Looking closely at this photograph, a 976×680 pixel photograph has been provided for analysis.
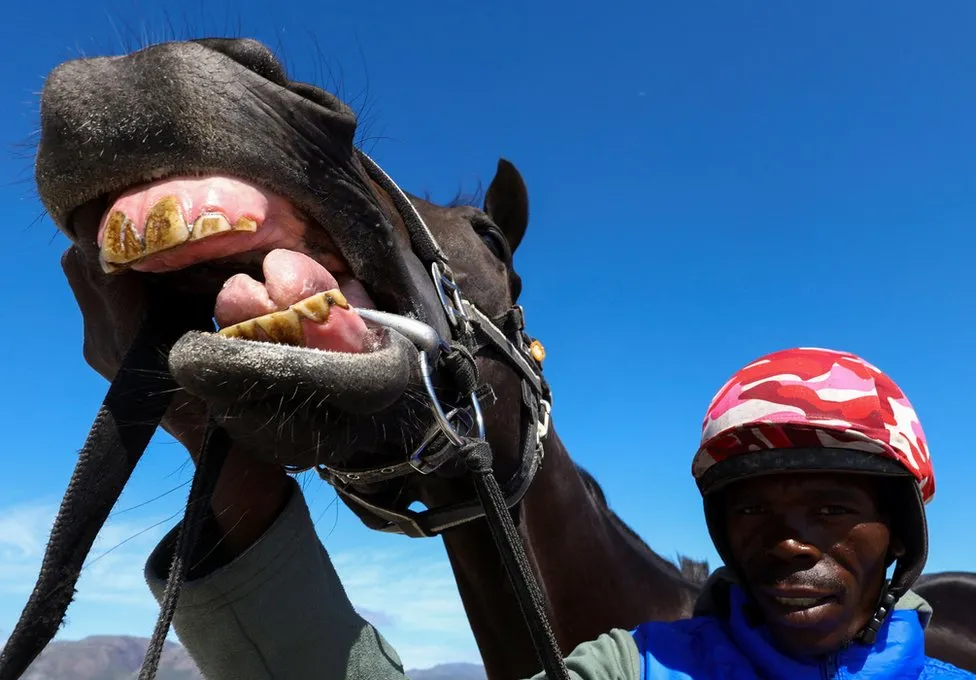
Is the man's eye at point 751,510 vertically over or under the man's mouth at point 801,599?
over

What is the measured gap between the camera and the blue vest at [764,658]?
1814mm

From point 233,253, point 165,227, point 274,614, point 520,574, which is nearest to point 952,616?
point 520,574

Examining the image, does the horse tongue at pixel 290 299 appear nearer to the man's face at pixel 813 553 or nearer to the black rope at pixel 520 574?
the black rope at pixel 520 574

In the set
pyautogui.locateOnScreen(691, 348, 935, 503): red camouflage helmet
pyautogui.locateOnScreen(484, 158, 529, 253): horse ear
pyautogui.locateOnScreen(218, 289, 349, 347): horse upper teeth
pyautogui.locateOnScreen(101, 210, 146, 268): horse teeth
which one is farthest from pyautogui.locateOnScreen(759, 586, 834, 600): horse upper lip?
pyautogui.locateOnScreen(484, 158, 529, 253): horse ear

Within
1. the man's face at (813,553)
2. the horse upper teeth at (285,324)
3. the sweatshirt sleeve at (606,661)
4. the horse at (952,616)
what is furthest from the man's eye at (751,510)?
the horse at (952,616)

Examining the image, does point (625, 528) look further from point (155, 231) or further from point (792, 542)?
point (155, 231)

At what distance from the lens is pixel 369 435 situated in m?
1.64

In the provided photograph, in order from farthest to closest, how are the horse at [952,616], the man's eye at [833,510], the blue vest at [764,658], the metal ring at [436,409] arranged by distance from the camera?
the horse at [952,616] < the man's eye at [833,510] < the blue vest at [764,658] < the metal ring at [436,409]

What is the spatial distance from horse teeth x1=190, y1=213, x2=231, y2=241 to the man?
58 centimetres

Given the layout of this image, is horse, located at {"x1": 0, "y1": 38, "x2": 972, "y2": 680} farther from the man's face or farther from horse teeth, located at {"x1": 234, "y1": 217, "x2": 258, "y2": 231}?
the man's face

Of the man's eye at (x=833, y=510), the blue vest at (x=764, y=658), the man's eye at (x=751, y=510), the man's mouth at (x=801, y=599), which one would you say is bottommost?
the blue vest at (x=764, y=658)

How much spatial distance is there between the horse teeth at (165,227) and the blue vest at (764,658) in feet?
4.71

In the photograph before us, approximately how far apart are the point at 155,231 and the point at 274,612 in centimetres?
78

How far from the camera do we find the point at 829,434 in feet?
6.21
